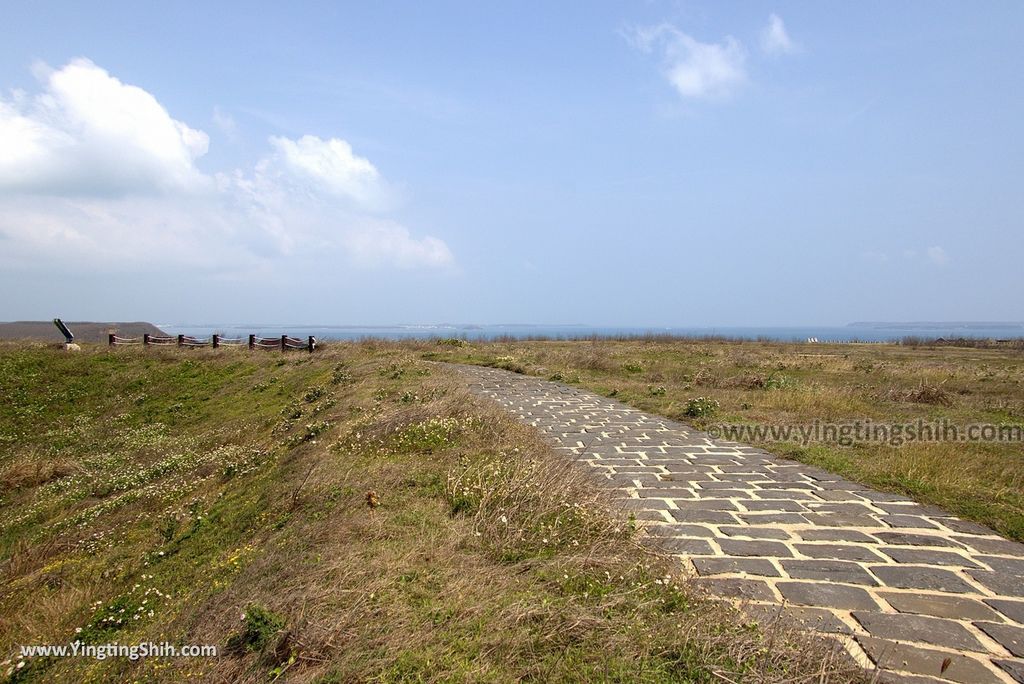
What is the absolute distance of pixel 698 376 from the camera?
16.6 metres

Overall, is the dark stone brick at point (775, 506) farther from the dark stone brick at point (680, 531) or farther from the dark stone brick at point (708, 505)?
the dark stone brick at point (680, 531)

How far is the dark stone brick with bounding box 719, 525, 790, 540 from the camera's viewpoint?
4.64 meters

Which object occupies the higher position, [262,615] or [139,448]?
[262,615]

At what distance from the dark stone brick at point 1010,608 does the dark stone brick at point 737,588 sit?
1423mm

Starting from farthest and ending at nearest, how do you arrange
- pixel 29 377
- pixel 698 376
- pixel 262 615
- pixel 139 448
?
1. pixel 29 377
2. pixel 698 376
3. pixel 139 448
4. pixel 262 615

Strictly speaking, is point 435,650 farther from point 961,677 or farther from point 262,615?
point 961,677

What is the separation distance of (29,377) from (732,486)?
26.8 metres

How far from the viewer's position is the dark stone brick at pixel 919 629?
3039mm

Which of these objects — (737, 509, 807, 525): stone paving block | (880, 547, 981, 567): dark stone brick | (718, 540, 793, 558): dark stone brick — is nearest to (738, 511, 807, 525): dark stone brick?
(737, 509, 807, 525): stone paving block

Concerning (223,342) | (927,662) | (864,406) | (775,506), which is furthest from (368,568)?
(223,342)

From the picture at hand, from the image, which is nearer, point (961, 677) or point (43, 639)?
point (961, 677)

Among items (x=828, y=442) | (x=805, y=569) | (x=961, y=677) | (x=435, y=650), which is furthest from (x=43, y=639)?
(x=828, y=442)

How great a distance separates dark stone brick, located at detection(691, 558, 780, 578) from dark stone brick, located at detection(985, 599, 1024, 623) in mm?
1308

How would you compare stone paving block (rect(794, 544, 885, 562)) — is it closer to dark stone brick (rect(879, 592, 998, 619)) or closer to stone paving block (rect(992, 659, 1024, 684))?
dark stone brick (rect(879, 592, 998, 619))
